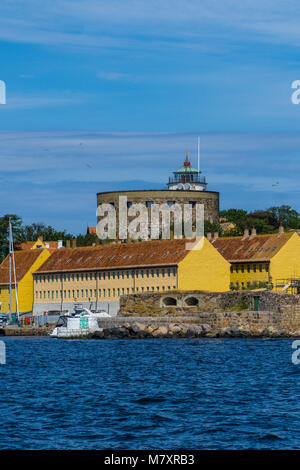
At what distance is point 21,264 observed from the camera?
113625 mm

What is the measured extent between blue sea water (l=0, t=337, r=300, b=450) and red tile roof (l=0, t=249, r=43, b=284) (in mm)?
44241

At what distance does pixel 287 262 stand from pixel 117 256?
619 inches

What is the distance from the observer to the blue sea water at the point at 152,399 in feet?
104

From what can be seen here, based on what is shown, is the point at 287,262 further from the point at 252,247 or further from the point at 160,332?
the point at 160,332

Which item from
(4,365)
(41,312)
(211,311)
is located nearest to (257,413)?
(4,365)

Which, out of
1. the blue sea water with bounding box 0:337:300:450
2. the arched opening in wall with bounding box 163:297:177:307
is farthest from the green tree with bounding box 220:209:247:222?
the blue sea water with bounding box 0:337:300:450

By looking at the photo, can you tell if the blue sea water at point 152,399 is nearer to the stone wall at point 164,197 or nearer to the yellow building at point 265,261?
the yellow building at point 265,261

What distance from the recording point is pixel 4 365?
191ft

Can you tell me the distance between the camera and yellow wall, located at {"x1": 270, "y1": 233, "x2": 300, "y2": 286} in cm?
9425

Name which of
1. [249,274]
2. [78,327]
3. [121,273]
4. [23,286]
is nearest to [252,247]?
[249,274]

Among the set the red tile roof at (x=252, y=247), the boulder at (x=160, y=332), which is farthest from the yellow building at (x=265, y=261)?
the boulder at (x=160, y=332)

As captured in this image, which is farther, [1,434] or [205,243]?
[205,243]
